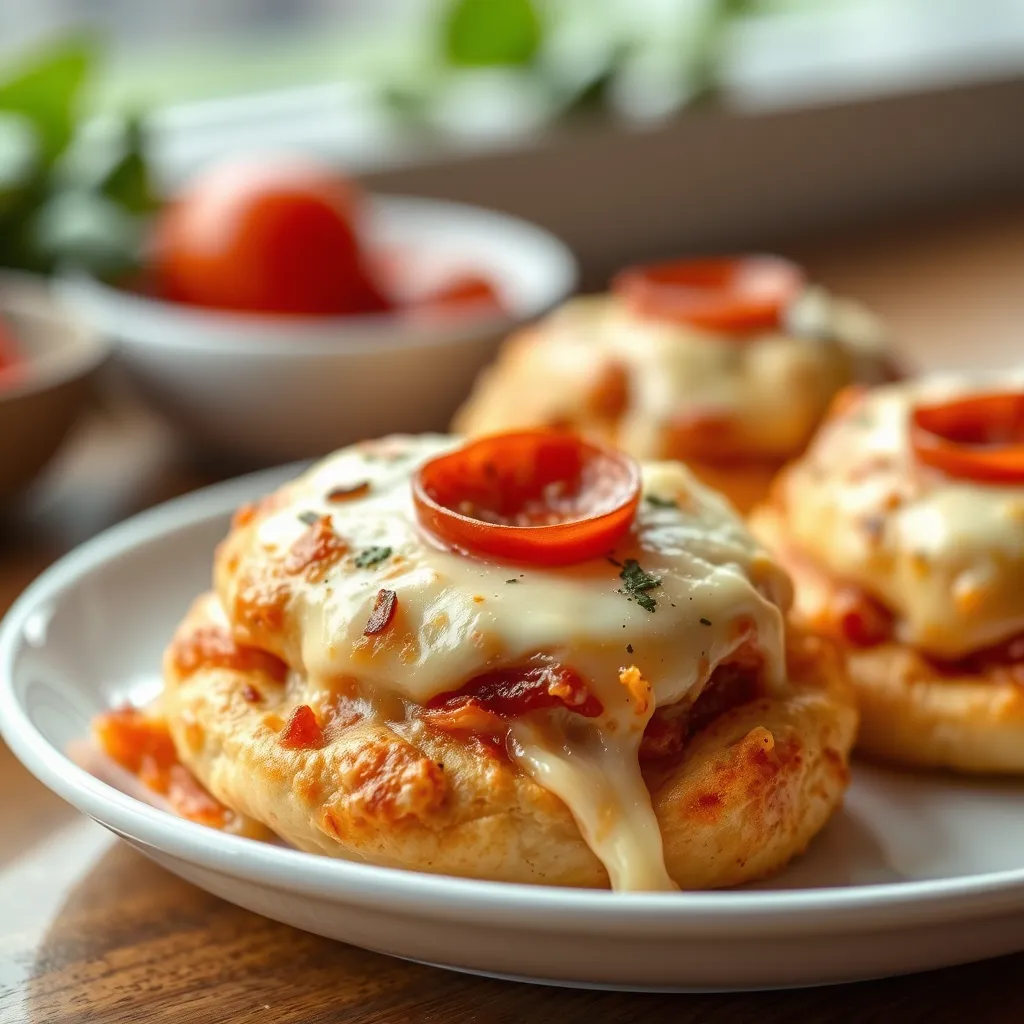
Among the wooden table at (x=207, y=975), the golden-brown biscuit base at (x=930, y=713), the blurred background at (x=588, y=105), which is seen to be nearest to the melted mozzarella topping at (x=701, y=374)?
the golden-brown biscuit base at (x=930, y=713)

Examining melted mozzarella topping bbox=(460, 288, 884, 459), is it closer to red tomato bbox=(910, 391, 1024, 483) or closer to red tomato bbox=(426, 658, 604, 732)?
red tomato bbox=(910, 391, 1024, 483)

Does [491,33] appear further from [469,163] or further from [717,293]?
[717,293]

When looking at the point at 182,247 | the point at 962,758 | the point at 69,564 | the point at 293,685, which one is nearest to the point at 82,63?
the point at 182,247

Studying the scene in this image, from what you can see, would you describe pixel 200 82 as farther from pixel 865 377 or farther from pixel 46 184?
pixel 865 377

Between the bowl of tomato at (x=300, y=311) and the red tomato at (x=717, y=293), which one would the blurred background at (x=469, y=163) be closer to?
the bowl of tomato at (x=300, y=311)

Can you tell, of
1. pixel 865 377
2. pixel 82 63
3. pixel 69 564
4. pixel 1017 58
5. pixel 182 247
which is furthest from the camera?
pixel 1017 58

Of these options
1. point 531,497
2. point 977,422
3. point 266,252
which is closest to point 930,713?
point 977,422
